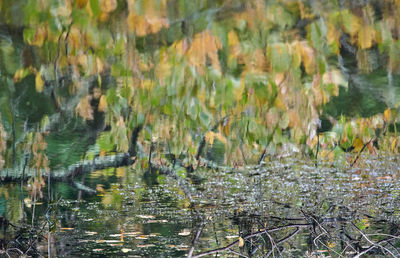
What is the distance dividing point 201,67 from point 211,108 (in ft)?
0.34

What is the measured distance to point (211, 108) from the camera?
1178 millimetres

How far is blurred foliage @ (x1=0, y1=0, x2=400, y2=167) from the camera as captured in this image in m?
1.07

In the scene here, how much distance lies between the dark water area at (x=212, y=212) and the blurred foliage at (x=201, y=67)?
87 mm

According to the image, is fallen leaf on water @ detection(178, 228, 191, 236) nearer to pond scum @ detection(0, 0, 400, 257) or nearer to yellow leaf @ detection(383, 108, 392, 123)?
pond scum @ detection(0, 0, 400, 257)

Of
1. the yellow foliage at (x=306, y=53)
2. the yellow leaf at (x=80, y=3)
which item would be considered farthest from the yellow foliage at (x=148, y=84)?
the yellow foliage at (x=306, y=53)

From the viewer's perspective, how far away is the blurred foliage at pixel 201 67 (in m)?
1.07

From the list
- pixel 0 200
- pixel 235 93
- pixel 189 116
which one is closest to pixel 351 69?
pixel 235 93

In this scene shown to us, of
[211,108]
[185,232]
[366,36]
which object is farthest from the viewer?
[185,232]

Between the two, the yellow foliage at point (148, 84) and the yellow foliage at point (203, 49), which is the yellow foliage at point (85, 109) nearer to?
the yellow foliage at point (148, 84)

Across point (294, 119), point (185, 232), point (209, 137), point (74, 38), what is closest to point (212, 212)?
point (185, 232)

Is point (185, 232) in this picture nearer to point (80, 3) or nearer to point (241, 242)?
point (241, 242)

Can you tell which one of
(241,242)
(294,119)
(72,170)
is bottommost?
(241,242)

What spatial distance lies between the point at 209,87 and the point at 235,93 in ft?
0.20

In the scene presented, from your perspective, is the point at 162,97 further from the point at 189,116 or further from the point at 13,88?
the point at 13,88
